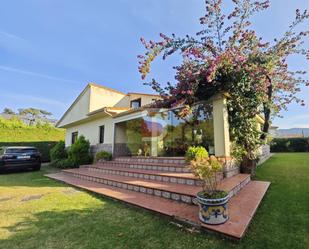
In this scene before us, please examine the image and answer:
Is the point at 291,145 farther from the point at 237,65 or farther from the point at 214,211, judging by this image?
the point at 214,211

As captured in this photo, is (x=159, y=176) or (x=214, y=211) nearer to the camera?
(x=214, y=211)

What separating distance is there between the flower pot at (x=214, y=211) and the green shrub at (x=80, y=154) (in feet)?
34.2

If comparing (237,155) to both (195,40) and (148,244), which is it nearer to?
(195,40)

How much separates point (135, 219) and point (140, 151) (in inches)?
253

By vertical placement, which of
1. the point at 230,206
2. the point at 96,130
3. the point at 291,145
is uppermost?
the point at 96,130

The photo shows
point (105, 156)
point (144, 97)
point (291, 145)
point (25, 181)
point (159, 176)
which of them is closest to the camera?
point (159, 176)

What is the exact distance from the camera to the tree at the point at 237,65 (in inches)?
244

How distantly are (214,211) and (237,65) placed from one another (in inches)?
188

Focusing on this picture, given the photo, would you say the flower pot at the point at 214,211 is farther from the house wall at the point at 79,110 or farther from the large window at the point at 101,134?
the house wall at the point at 79,110

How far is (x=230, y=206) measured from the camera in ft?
13.1

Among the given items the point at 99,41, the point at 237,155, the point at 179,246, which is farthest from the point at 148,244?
the point at 99,41

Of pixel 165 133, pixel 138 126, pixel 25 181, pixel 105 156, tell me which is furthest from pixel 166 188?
pixel 25 181

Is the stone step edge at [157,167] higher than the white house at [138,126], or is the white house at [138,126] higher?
the white house at [138,126]

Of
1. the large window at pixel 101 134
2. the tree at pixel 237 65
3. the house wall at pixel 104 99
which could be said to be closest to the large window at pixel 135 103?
the house wall at pixel 104 99
